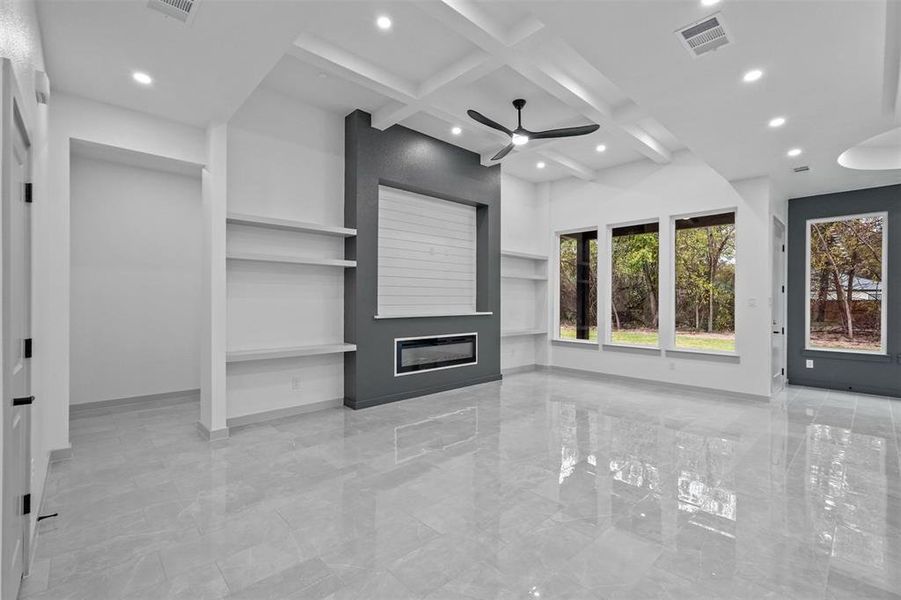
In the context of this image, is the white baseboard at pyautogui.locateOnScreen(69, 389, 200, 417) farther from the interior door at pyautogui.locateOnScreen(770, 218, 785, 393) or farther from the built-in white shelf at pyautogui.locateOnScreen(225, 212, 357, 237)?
the interior door at pyautogui.locateOnScreen(770, 218, 785, 393)

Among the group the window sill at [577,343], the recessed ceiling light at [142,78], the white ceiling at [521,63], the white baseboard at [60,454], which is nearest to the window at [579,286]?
the window sill at [577,343]

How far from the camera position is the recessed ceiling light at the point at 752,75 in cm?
314

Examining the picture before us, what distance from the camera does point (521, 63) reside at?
383 centimetres

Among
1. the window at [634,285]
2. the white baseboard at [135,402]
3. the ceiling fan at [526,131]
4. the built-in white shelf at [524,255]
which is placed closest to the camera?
the ceiling fan at [526,131]

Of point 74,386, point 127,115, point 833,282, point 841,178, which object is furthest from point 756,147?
point 74,386

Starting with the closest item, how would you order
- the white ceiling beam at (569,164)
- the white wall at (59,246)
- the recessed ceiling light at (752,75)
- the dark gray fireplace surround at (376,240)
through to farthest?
the recessed ceiling light at (752,75)
the white wall at (59,246)
the dark gray fireplace surround at (376,240)
the white ceiling beam at (569,164)

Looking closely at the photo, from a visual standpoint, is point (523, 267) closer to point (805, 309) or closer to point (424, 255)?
point (424, 255)

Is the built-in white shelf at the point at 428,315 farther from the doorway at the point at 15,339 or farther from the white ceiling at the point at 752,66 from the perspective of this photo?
the white ceiling at the point at 752,66

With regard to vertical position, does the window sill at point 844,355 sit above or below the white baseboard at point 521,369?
above

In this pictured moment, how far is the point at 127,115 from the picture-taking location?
3799mm

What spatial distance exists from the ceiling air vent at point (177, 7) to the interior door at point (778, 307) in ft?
24.7

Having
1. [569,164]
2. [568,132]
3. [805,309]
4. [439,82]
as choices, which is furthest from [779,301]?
[439,82]

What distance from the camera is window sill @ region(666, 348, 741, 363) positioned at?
6.06 metres

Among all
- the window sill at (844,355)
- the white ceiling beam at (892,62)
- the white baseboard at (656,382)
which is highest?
the white ceiling beam at (892,62)
